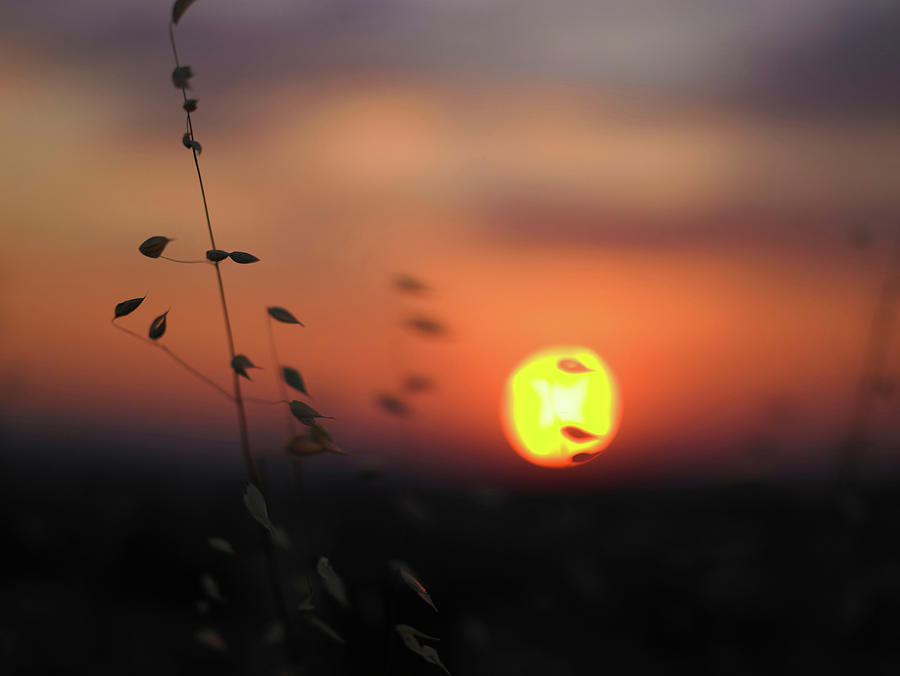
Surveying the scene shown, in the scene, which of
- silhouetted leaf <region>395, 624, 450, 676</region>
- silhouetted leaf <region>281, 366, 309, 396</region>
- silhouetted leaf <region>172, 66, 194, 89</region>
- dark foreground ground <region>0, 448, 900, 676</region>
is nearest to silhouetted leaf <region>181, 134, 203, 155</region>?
silhouetted leaf <region>172, 66, 194, 89</region>

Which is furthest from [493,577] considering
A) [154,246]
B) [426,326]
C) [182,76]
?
[182,76]

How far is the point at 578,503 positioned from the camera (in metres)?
3.15

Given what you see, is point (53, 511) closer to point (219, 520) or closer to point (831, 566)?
point (219, 520)

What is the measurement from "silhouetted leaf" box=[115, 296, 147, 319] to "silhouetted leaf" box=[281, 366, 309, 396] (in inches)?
9.3

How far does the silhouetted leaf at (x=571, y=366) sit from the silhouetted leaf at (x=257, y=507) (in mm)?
490

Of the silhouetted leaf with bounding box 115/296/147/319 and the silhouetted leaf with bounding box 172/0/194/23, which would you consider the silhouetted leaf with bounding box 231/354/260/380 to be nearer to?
the silhouetted leaf with bounding box 115/296/147/319

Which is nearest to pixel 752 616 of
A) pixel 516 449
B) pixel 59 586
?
pixel 516 449

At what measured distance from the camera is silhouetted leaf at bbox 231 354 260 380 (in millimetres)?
1038

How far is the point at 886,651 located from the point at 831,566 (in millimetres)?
1245

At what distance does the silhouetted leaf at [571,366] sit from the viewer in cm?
109

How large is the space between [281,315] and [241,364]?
0.42 ft

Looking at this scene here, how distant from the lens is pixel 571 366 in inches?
43.9

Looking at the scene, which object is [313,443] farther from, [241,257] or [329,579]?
[241,257]

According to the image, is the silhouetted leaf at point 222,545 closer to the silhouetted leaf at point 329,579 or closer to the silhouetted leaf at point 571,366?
the silhouetted leaf at point 329,579
